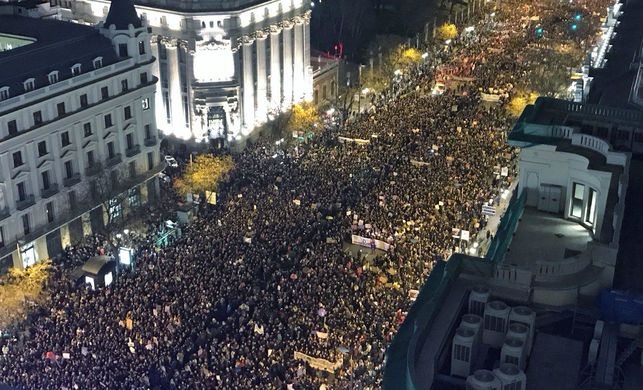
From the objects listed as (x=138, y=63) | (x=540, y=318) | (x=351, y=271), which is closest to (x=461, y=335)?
(x=540, y=318)

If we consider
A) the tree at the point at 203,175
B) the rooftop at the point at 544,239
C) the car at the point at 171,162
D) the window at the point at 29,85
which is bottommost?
the car at the point at 171,162

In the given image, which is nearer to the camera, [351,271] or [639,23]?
[351,271]

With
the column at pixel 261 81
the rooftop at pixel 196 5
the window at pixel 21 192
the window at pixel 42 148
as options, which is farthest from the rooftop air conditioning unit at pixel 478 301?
the column at pixel 261 81

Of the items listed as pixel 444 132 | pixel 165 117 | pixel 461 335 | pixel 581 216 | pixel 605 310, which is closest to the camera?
pixel 461 335

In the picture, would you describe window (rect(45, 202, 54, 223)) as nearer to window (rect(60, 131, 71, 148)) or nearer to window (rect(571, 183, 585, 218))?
window (rect(60, 131, 71, 148))

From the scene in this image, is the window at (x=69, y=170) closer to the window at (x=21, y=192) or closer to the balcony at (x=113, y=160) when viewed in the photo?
the balcony at (x=113, y=160)

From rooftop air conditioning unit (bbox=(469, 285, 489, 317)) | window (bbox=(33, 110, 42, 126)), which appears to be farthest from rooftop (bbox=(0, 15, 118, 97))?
rooftop air conditioning unit (bbox=(469, 285, 489, 317))

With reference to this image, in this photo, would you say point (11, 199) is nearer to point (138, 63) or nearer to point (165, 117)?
point (138, 63)
